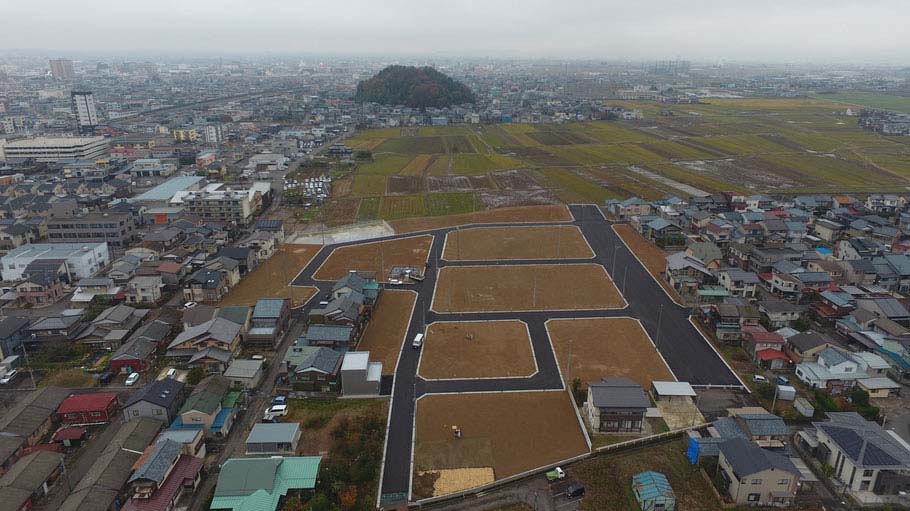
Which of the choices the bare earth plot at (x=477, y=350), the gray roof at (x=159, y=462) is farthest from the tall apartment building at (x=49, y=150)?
the gray roof at (x=159, y=462)

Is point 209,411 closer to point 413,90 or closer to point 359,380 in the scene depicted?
point 359,380

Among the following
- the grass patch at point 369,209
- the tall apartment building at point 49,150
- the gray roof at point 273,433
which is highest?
the tall apartment building at point 49,150

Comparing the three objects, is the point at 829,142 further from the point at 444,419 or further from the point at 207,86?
the point at 207,86

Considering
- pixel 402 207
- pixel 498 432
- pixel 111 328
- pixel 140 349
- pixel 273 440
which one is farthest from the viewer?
pixel 402 207

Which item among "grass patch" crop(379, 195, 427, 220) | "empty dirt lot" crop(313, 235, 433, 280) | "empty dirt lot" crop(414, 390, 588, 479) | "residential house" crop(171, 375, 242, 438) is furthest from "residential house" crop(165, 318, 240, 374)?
"grass patch" crop(379, 195, 427, 220)

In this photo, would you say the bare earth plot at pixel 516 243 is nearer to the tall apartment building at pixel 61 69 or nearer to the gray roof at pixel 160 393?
the gray roof at pixel 160 393

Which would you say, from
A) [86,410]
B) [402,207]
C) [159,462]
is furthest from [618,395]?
[402,207]
